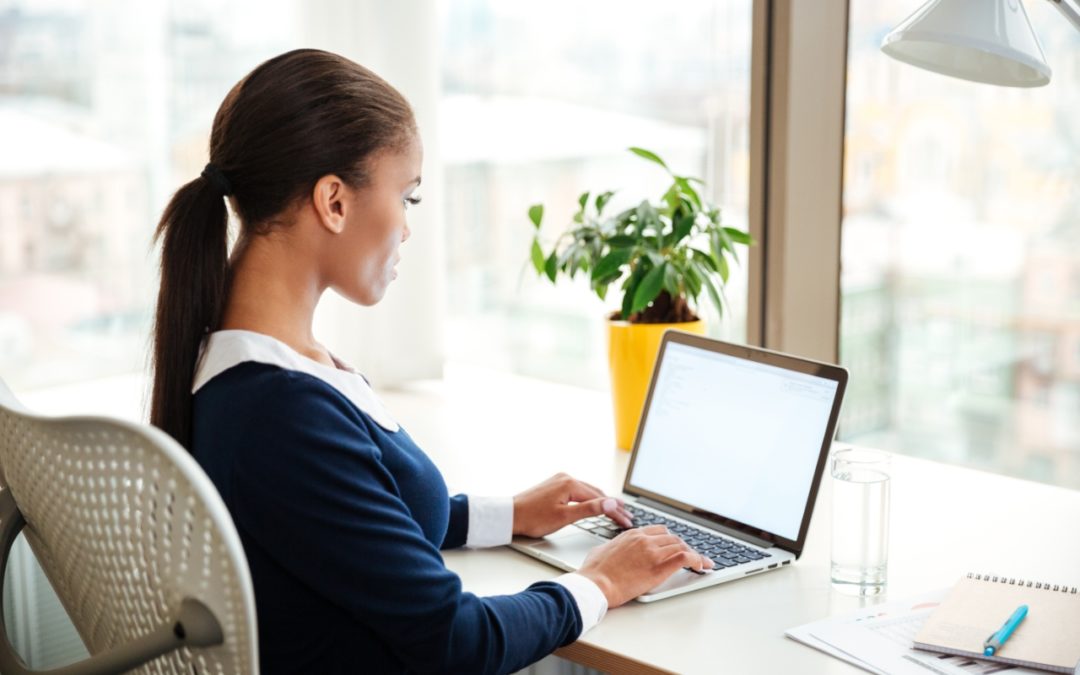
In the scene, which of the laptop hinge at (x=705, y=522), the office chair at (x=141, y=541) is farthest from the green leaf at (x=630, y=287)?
the office chair at (x=141, y=541)

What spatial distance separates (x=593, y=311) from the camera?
2.59 meters

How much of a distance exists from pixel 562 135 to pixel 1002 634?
1644 millimetres

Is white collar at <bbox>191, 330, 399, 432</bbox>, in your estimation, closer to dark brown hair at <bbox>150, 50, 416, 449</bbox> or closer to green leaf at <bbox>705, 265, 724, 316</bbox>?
dark brown hair at <bbox>150, 50, 416, 449</bbox>

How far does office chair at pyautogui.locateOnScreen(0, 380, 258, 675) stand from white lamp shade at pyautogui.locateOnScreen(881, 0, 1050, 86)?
83 cm

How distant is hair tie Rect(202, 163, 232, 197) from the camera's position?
110 centimetres

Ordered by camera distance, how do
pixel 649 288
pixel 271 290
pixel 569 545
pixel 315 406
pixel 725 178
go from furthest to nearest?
1. pixel 725 178
2. pixel 649 288
3. pixel 569 545
4. pixel 271 290
5. pixel 315 406

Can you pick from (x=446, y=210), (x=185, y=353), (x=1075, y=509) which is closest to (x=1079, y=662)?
(x=1075, y=509)

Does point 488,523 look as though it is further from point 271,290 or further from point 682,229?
point 682,229

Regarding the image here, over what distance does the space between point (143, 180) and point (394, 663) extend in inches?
59.1

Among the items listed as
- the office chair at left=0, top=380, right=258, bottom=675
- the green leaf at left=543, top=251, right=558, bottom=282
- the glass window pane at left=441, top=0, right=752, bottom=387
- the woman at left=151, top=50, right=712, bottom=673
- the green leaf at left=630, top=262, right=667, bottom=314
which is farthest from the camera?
the glass window pane at left=441, top=0, right=752, bottom=387

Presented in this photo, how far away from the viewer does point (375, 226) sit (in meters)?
1.13

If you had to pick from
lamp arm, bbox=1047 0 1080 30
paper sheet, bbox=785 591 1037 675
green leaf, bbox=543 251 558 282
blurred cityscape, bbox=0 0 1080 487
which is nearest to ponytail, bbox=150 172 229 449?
paper sheet, bbox=785 591 1037 675

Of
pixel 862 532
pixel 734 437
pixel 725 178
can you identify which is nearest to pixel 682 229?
pixel 734 437

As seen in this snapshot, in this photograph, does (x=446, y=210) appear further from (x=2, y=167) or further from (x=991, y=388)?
(x=991, y=388)
